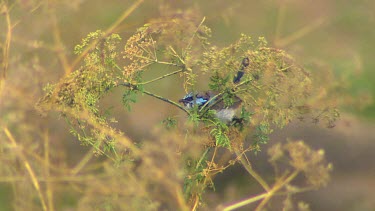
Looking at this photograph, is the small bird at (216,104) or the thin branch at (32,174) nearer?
the thin branch at (32,174)

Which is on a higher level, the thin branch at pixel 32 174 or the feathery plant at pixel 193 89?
the feathery plant at pixel 193 89

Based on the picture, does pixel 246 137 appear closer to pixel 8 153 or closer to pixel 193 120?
pixel 193 120

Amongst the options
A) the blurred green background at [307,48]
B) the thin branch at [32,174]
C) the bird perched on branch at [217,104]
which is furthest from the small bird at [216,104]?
the blurred green background at [307,48]

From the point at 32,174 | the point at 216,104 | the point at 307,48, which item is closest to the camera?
the point at 32,174

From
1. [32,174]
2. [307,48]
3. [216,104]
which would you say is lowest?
[32,174]

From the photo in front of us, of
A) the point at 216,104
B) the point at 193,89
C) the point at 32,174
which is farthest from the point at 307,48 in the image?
the point at 32,174

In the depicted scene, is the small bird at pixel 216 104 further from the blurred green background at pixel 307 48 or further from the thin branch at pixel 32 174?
the blurred green background at pixel 307 48

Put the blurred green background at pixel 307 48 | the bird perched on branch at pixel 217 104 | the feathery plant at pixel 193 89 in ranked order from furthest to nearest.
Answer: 1. the blurred green background at pixel 307 48
2. the bird perched on branch at pixel 217 104
3. the feathery plant at pixel 193 89

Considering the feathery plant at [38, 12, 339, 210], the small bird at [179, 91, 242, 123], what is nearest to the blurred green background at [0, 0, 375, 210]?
the small bird at [179, 91, 242, 123]

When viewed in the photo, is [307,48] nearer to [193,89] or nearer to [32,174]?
[193,89]

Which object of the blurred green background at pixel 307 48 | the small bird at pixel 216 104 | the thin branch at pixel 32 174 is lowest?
the thin branch at pixel 32 174

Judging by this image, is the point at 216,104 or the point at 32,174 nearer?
the point at 32,174

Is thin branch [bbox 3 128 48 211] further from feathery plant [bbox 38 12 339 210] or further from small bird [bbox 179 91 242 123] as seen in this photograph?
small bird [bbox 179 91 242 123]
